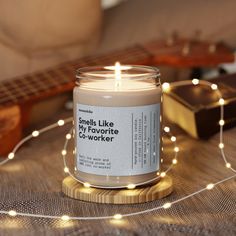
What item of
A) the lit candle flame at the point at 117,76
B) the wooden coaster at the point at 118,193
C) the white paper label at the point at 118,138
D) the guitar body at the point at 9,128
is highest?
the lit candle flame at the point at 117,76

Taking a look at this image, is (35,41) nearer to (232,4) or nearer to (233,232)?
(232,4)

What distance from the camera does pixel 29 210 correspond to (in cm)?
60

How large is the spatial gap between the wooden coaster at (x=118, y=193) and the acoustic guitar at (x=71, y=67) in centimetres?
28

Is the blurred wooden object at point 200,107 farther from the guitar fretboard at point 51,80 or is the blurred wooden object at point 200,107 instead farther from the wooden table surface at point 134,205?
the guitar fretboard at point 51,80

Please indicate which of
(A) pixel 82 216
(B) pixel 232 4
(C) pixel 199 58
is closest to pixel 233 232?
(A) pixel 82 216

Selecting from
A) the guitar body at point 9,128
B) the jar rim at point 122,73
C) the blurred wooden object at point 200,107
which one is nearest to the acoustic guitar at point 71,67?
the guitar body at point 9,128

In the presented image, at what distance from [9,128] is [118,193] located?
1.06ft

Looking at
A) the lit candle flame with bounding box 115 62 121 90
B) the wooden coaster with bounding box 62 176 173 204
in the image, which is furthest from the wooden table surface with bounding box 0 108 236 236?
the lit candle flame with bounding box 115 62 121 90

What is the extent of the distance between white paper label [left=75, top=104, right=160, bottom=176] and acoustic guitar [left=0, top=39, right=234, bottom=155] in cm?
29

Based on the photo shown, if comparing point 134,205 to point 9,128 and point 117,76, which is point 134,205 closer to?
point 117,76

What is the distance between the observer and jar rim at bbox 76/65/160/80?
2.11ft

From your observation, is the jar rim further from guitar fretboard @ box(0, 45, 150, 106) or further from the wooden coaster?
guitar fretboard @ box(0, 45, 150, 106)

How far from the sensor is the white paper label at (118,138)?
0.62 metres

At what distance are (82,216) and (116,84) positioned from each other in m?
0.15
